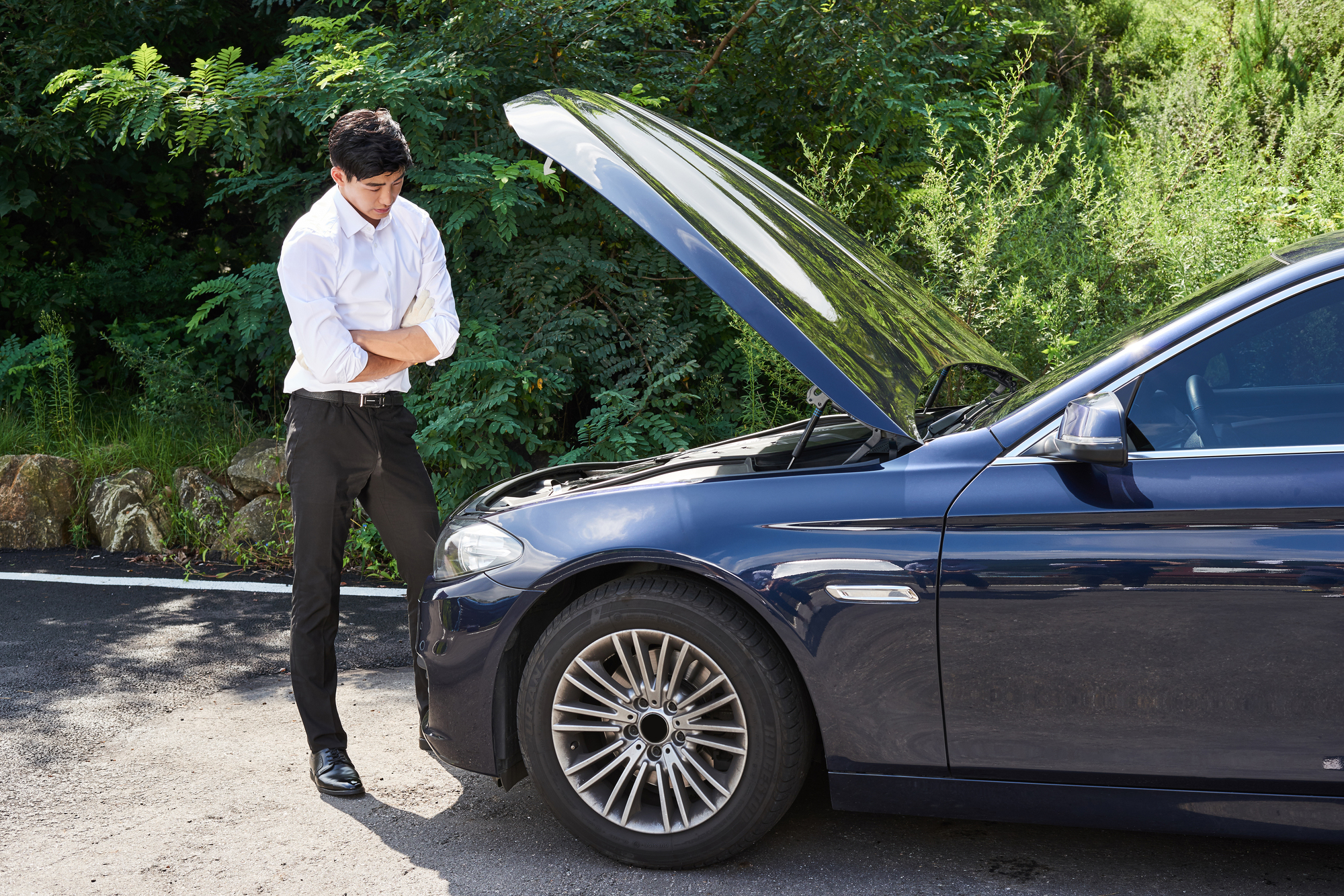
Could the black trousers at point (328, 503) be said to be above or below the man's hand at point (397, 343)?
below

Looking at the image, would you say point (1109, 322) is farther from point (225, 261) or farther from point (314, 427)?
point (225, 261)

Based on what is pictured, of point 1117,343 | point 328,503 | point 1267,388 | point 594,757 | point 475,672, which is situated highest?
point 1117,343

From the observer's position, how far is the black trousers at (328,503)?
11.3 feet

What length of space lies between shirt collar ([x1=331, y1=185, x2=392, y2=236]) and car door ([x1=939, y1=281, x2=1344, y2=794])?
2049 mm

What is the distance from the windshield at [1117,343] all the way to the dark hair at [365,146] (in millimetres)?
1882

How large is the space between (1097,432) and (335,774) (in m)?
2.45

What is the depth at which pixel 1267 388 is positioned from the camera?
277 cm

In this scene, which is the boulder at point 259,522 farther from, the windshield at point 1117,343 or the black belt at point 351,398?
the windshield at point 1117,343

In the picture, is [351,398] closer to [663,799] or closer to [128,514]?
[663,799]

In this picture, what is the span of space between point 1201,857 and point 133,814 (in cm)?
303

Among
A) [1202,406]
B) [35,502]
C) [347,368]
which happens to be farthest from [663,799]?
[35,502]

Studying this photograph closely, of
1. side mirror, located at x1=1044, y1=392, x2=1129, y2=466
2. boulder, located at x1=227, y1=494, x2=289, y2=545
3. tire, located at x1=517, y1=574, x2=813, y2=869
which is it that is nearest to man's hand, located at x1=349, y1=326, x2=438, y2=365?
tire, located at x1=517, y1=574, x2=813, y2=869

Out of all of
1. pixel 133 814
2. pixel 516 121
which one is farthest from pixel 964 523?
pixel 133 814

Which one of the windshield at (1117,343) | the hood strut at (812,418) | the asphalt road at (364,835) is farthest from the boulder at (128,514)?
the windshield at (1117,343)
